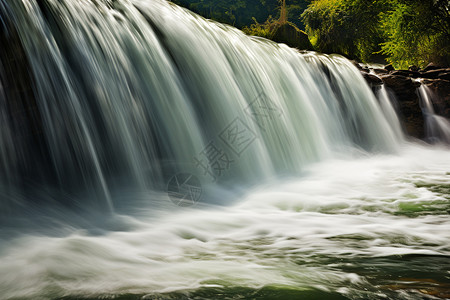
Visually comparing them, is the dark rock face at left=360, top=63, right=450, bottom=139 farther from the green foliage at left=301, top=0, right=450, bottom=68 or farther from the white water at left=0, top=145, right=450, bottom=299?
the green foliage at left=301, top=0, right=450, bottom=68

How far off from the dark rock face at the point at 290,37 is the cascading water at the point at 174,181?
19.9 ft

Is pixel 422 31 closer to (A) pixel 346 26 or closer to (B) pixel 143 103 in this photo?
(A) pixel 346 26

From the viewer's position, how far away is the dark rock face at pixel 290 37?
1165 centimetres

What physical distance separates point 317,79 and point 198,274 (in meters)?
6.08

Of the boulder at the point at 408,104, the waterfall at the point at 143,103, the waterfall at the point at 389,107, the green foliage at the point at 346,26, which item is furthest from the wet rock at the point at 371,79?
the green foliage at the point at 346,26

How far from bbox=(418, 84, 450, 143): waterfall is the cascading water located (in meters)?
3.13

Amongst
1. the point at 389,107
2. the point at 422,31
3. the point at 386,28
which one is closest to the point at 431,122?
the point at 389,107

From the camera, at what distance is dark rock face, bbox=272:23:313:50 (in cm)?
1165

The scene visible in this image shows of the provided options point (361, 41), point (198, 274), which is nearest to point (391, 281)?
point (198, 274)

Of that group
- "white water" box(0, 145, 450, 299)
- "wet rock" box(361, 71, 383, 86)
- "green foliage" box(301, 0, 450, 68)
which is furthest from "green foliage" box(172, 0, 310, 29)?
"white water" box(0, 145, 450, 299)

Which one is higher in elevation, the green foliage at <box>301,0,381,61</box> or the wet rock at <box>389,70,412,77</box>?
the green foliage at <box>301,0,381,61</box>

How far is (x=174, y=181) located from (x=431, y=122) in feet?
23.0

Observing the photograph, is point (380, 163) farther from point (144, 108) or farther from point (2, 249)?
point (2, 249)

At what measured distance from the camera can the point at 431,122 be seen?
28.8ft
